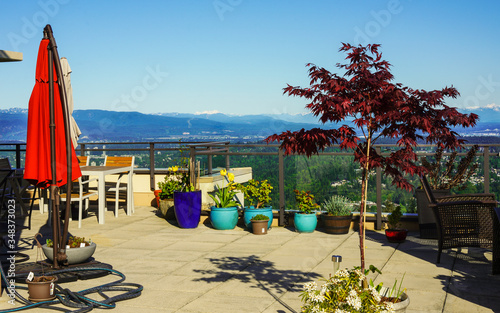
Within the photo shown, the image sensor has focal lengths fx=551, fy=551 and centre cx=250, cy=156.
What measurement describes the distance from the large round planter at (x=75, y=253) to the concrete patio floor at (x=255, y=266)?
341 millimetres

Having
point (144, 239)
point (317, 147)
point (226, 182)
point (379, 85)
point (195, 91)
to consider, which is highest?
point (195, 91)

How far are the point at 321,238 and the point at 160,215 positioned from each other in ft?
10.7

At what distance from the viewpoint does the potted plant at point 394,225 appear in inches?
271

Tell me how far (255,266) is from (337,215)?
7.26 feet

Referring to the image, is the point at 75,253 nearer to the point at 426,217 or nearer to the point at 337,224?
the point at 337,224

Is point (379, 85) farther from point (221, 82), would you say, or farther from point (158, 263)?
point (221, 82)

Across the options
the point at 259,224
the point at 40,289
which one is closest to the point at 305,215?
the point at 259,224

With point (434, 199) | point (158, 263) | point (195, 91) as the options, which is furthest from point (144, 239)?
point (195, 91)

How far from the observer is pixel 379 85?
3.61m

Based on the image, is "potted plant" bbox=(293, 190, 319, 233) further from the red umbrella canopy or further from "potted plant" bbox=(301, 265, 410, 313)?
"potted plant" bbox=(301, 265, 410, 313)

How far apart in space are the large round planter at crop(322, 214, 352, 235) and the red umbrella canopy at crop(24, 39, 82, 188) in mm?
3606

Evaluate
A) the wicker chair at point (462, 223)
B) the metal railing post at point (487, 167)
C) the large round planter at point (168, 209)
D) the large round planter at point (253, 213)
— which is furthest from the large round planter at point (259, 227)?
the metal railing post at point (487, 167)

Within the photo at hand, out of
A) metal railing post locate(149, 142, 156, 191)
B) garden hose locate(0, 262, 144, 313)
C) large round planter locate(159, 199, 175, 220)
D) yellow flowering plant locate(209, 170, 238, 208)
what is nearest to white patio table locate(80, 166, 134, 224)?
large round planter locate(159, 199, 175, 220)

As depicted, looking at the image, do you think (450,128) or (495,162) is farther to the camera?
(495,162)
